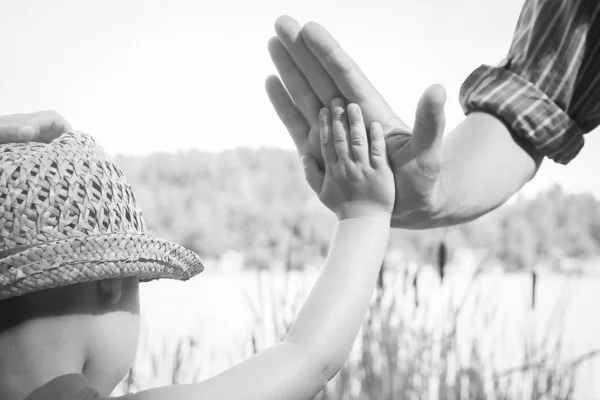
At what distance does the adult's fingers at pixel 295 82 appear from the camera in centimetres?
69

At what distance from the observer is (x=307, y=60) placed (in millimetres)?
666

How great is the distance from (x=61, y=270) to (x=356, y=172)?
0.84 ft

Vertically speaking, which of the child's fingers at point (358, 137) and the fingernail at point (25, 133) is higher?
the fingernail at point (25, 133)

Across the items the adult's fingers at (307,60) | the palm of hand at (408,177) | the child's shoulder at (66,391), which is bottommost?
the child's shoulder at (66,391)

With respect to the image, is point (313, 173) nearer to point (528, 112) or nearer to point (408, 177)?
point (408, 177)

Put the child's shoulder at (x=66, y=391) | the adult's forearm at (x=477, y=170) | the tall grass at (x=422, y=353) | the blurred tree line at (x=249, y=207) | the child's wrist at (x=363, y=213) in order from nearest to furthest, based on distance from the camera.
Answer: the child's shoulder at (x=66, y=391) < the child's wrist at (x=363, y=213) < the adult's forearm at (x=477, y=170) < the tall grass at (x=422, y=353) < the blurred tree line at (x=249, y=207)

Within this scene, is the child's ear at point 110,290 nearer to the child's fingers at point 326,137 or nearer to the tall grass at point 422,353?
the child's fingers at point 326,137

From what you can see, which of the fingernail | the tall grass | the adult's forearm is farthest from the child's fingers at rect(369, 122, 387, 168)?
the tall grass

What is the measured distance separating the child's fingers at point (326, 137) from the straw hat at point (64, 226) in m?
0.16

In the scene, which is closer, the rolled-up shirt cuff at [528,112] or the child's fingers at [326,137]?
the child's fingers at [326,137]

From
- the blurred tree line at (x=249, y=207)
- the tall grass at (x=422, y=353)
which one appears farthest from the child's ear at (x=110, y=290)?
the blurred tree line at (x=249, y=207)

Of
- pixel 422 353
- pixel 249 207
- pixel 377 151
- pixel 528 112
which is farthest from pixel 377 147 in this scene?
pixel 249 207

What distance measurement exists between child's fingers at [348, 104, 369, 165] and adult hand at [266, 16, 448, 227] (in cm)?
4

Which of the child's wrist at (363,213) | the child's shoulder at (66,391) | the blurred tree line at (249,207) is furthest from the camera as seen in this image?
the blurred tree line at (249,207)
